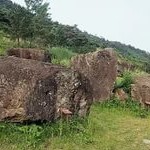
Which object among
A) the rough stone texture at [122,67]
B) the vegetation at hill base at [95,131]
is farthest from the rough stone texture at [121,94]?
the rough stone texture at [122,67]

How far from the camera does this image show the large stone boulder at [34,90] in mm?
9805

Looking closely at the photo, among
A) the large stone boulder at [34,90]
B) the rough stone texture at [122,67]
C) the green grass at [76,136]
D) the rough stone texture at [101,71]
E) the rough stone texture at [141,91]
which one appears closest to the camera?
the green grass at [76,136]

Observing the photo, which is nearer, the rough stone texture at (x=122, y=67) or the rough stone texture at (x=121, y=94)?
the rough stone texture at (x=121, y=94)

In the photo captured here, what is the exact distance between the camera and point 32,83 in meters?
9.84

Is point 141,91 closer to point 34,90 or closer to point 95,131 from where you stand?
point 95,131

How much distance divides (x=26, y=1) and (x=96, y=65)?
4337 centimetres

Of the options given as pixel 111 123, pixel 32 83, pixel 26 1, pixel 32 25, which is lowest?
pixel 111 123

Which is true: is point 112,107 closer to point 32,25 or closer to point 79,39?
point 32,25

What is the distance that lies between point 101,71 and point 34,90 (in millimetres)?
5957

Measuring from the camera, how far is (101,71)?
15461 mm

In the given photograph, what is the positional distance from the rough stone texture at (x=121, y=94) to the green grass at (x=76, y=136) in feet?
→ 9.98

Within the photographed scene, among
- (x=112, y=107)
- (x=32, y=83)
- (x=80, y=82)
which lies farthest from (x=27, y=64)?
(x=112, y=107)

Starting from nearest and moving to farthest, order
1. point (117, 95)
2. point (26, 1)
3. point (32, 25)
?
point (117, 95) < point (32, 25) < point (26, 1)

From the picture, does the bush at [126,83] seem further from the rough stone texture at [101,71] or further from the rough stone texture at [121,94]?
the rough stone texture at [101,71]
